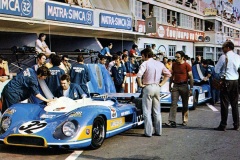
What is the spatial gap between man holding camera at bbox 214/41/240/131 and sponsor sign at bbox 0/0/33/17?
8.16 m

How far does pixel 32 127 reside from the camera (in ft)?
20.0

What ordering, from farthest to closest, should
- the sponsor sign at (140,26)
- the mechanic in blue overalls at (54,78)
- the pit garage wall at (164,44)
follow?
the pit garage wall at (164,44) < the sponsor sign at (140,26) < the mechanic in blue overalls at (54,78)

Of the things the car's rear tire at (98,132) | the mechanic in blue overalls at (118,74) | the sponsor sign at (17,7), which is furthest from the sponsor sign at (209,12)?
the car's rear tire at (98,132)

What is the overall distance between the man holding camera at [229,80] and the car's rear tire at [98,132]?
2886mm

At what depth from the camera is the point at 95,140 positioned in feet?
21.2

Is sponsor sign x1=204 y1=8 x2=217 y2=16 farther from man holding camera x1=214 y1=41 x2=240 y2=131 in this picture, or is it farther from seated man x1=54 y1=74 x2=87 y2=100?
seated man x1=54 y1=74 x2=87 y2=100

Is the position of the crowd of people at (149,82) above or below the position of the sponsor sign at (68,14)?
below

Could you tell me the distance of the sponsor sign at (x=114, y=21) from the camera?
1970 centimetres

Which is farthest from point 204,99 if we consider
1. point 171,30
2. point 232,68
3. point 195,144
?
point 171,30

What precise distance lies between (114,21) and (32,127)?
15.2 m

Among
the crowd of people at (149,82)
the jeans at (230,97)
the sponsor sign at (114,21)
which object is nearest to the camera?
the crowd of people at (149,82)

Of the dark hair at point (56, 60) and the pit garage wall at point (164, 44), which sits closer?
the dark hair at point (56, 60)

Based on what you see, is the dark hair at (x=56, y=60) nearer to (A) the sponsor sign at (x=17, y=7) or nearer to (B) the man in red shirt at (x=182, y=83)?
(B) the man in red shirt at (x=182, y=83)

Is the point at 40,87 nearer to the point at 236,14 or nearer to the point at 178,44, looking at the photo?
the point at 178,44
